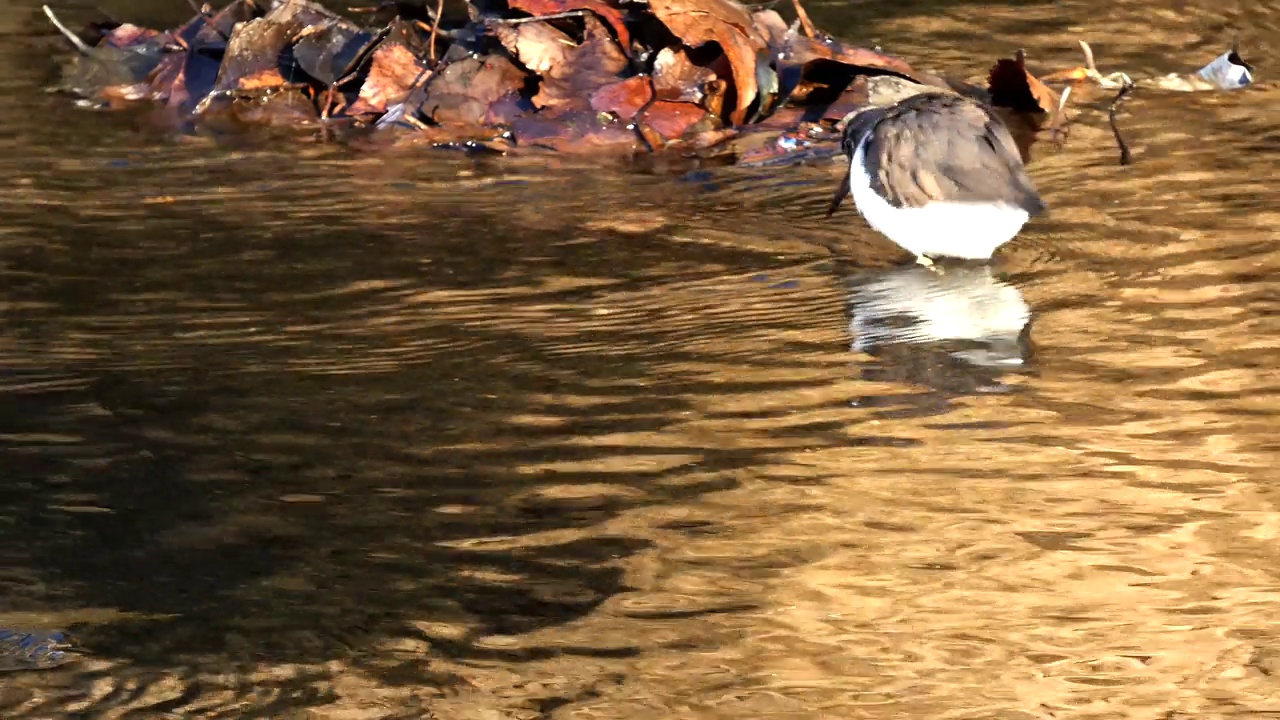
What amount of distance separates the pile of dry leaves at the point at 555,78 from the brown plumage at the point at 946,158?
56.5 inches

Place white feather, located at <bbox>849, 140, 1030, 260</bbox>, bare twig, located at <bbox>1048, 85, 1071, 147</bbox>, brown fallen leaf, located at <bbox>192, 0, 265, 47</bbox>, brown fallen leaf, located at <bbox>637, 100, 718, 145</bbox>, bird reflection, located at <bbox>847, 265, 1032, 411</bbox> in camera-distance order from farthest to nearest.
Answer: brown fallen leaf, located at <bbox>192, 0, 265, 47</bbox>, brown fallen leaf, located at <bbox>637, 100, 718, 145</bbox>, bare twig, located at <bbox>1048, 85, 1071, 147</bbox>, white feather, located at <bbox>849, 140, 1030, 260</bbox>, bird reflection, located at <bbox>847, 265, 1032, 411</bbox>

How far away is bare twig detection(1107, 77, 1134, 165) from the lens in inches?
266

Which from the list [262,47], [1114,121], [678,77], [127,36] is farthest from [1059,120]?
[127,36]

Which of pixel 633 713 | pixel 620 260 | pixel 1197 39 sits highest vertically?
pixel 1197 39

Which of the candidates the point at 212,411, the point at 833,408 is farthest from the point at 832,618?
the point at 212,411

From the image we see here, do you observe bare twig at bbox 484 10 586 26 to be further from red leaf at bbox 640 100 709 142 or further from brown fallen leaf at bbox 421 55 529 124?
red leaf at bbox 640 100 709 142

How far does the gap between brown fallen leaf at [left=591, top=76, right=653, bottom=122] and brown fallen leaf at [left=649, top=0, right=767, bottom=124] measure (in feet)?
0.92

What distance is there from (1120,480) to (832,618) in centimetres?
95

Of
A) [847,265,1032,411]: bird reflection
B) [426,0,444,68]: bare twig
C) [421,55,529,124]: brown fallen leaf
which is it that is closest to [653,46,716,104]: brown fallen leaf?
[421,55,529,124]: brown fallen leaf

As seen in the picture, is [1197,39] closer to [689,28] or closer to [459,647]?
[689,28]

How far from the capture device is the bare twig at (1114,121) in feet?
22.1

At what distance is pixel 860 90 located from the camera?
25.7 feet

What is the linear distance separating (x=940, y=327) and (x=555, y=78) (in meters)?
3.19

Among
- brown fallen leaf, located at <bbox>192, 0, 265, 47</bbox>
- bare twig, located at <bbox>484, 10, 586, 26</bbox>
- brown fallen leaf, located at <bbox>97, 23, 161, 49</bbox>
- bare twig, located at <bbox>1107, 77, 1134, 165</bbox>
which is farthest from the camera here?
brown fallen leaf, located at <bbox>97, 23, 161, 49</bbox>
